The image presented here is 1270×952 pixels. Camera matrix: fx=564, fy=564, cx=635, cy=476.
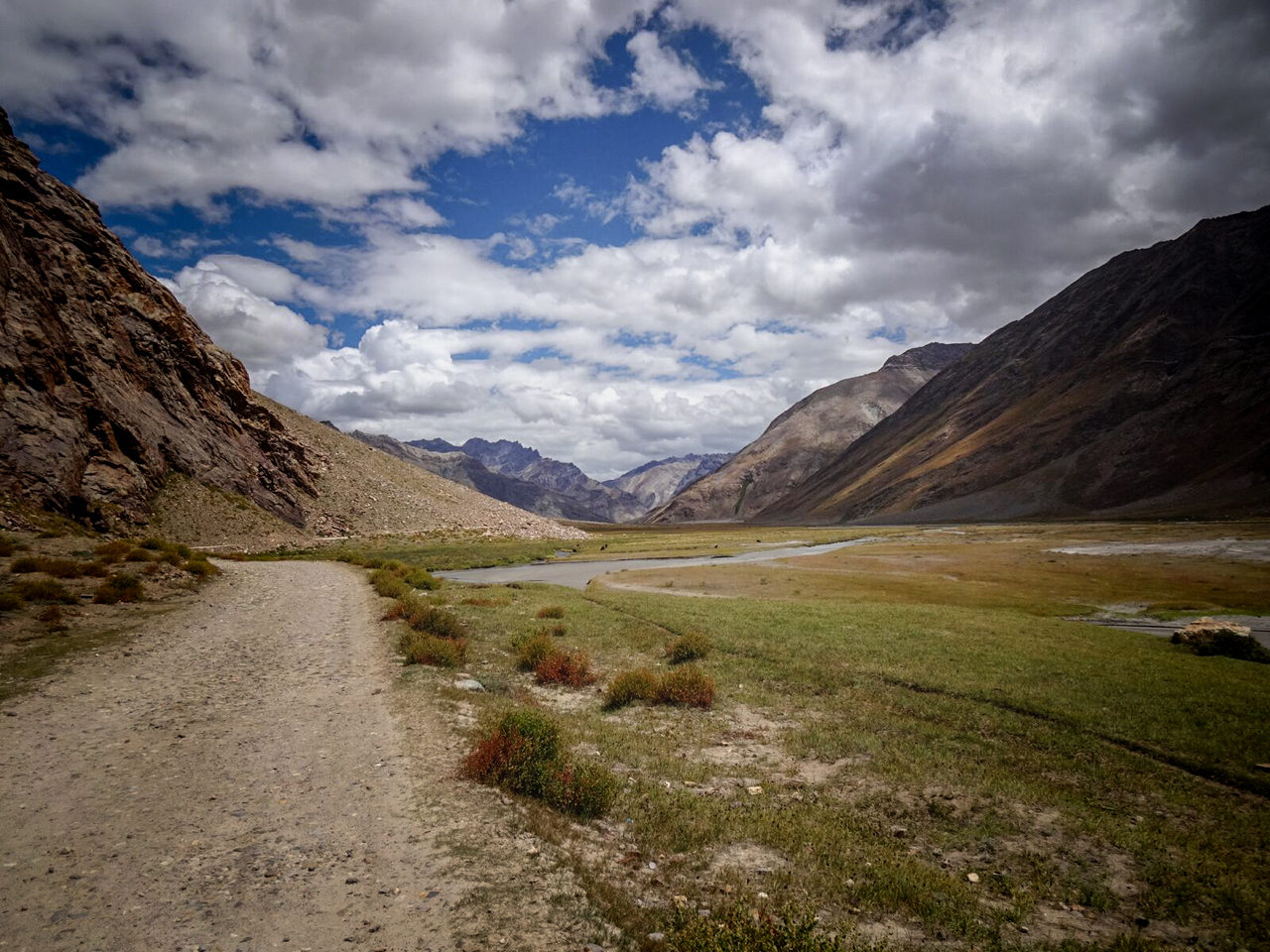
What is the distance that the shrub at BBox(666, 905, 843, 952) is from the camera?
644cm

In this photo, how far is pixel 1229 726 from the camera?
14141 millimetres

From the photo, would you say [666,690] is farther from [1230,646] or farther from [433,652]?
[1230,646]

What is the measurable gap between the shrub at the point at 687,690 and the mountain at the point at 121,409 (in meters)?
46.9

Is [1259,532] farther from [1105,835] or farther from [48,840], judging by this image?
[48,840]

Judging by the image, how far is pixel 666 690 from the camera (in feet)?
60.7

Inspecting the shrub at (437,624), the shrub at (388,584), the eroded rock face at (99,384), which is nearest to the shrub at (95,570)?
the shrub at (388,584)

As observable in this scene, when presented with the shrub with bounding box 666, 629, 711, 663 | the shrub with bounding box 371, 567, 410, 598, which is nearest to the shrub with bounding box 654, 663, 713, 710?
the shrub with bounding box 666, 629, 711, 663

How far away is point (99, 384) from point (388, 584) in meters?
46.7

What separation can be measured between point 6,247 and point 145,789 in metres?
67.3

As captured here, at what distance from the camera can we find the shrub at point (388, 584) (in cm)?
3344

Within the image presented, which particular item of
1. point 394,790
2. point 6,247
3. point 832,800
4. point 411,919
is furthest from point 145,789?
point 6,247

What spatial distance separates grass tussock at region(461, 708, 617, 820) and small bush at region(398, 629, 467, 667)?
8772mm

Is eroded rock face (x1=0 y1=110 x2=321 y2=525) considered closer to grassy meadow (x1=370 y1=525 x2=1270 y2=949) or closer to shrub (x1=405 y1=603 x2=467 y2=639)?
shrub (x1=405 y1=603 x2=467 y2=639)

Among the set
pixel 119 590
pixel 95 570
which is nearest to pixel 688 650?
pixel 119 590
